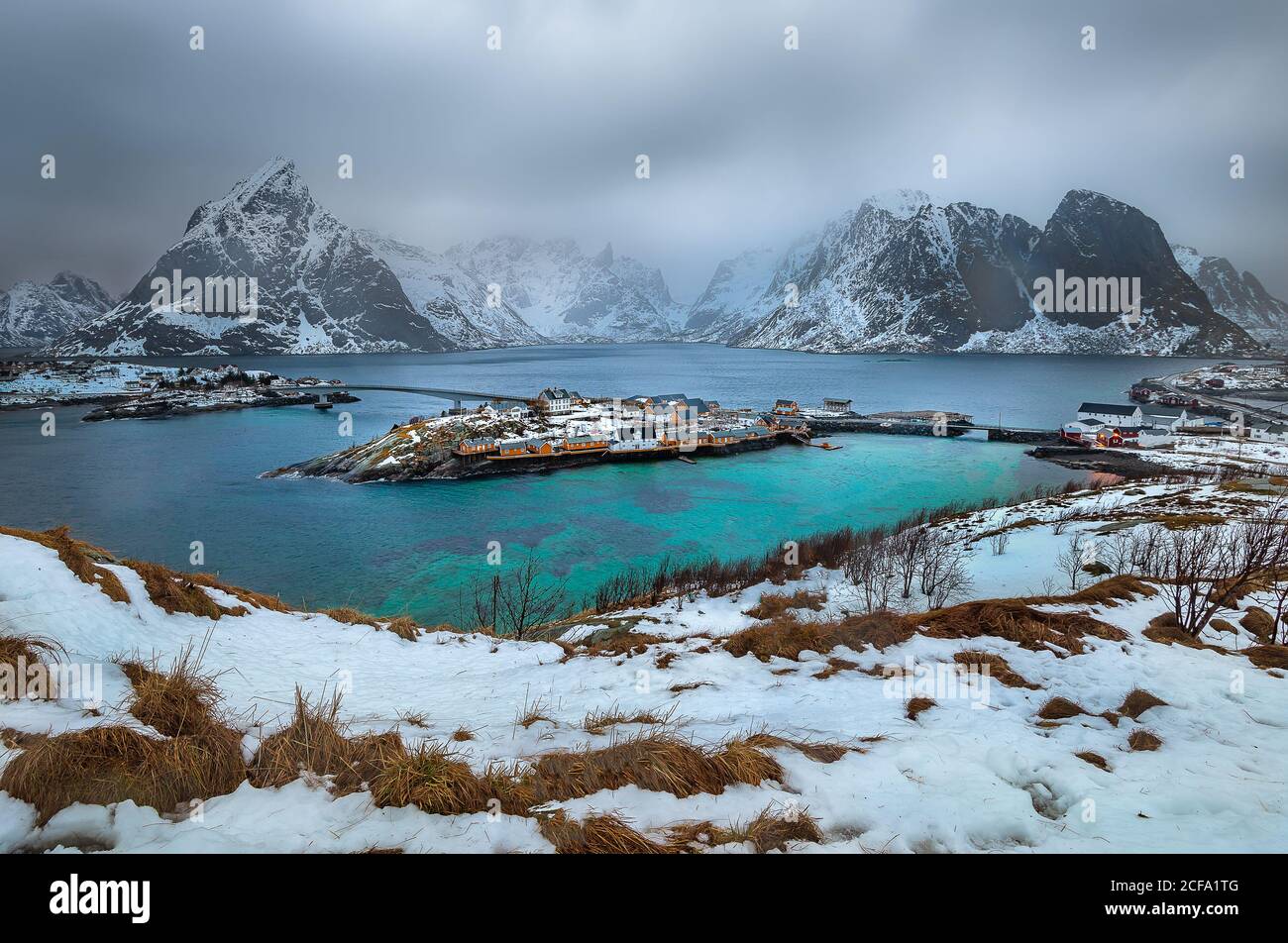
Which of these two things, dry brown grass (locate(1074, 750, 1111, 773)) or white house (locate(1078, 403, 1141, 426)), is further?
white house (locate(1078, 403, 1141, 426))

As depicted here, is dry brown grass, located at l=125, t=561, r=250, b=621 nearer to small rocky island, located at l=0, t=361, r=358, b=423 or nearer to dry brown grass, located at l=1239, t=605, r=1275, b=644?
dry brown grass, located at l=1239, t=605, r=1275, b=644

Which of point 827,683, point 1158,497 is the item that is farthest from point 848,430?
point 827,683

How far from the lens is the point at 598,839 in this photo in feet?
10.4

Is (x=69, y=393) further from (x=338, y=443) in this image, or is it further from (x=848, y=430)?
(x=848, y=430)

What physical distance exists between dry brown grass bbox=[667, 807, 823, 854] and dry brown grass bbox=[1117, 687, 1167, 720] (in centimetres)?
474

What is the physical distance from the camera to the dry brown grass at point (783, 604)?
43.2 feet

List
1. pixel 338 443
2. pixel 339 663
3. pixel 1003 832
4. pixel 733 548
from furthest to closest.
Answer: pixel 338 443 → pixel 733 548 → pixel 339 663 → pixel 1003 832

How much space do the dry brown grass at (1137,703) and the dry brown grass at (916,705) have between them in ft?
6.48

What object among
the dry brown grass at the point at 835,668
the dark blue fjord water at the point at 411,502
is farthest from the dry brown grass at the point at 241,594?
the dark blue fjord water at the point at 411,502

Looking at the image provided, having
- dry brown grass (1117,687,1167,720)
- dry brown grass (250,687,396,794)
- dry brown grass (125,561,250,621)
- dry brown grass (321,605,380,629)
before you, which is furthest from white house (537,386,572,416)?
dry brown grass (1117,687,1167,720)

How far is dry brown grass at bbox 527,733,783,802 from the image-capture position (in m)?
3.89

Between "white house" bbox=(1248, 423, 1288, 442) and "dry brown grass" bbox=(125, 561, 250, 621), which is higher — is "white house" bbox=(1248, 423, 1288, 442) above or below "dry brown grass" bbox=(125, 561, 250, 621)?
above
